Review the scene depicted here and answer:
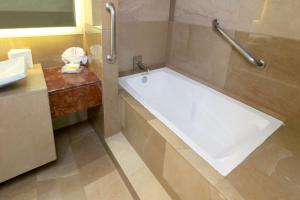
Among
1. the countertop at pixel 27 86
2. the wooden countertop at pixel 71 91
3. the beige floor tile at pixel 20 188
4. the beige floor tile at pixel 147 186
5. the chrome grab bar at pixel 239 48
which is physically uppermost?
the chrome grab bar at pixel 239 48

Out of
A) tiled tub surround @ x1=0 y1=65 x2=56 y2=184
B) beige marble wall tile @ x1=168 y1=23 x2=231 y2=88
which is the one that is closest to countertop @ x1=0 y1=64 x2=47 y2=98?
tiled tub surround @ x1=0 y1=65 x2=56 y2=184

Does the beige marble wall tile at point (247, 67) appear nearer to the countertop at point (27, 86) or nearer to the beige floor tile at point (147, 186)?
Answer: the beige floor tile at point (147, 186)

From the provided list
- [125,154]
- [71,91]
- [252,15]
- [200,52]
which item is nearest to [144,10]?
[200,52]

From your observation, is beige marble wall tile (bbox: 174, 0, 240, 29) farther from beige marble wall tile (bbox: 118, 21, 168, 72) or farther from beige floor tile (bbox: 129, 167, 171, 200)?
beige floor tile (bbox: 129, 167, 171, 200)

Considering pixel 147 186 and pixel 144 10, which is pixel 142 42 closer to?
pixel 144 10

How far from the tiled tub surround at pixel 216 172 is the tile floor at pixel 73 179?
349 mm

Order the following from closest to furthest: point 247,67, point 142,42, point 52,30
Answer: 1. point 247,67
2. point 52,30
3. point 142,42

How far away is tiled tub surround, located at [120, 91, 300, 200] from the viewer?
2.94 feet

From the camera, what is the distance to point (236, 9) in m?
1.52

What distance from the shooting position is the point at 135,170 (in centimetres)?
147

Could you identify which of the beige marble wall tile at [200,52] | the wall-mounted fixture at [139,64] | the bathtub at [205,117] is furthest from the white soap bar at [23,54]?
the beige marble wall tile at [200,52]

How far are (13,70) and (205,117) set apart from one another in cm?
156

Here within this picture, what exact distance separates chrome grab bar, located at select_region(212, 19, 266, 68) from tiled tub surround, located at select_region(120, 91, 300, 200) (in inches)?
17.4

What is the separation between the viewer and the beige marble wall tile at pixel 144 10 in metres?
1.82
